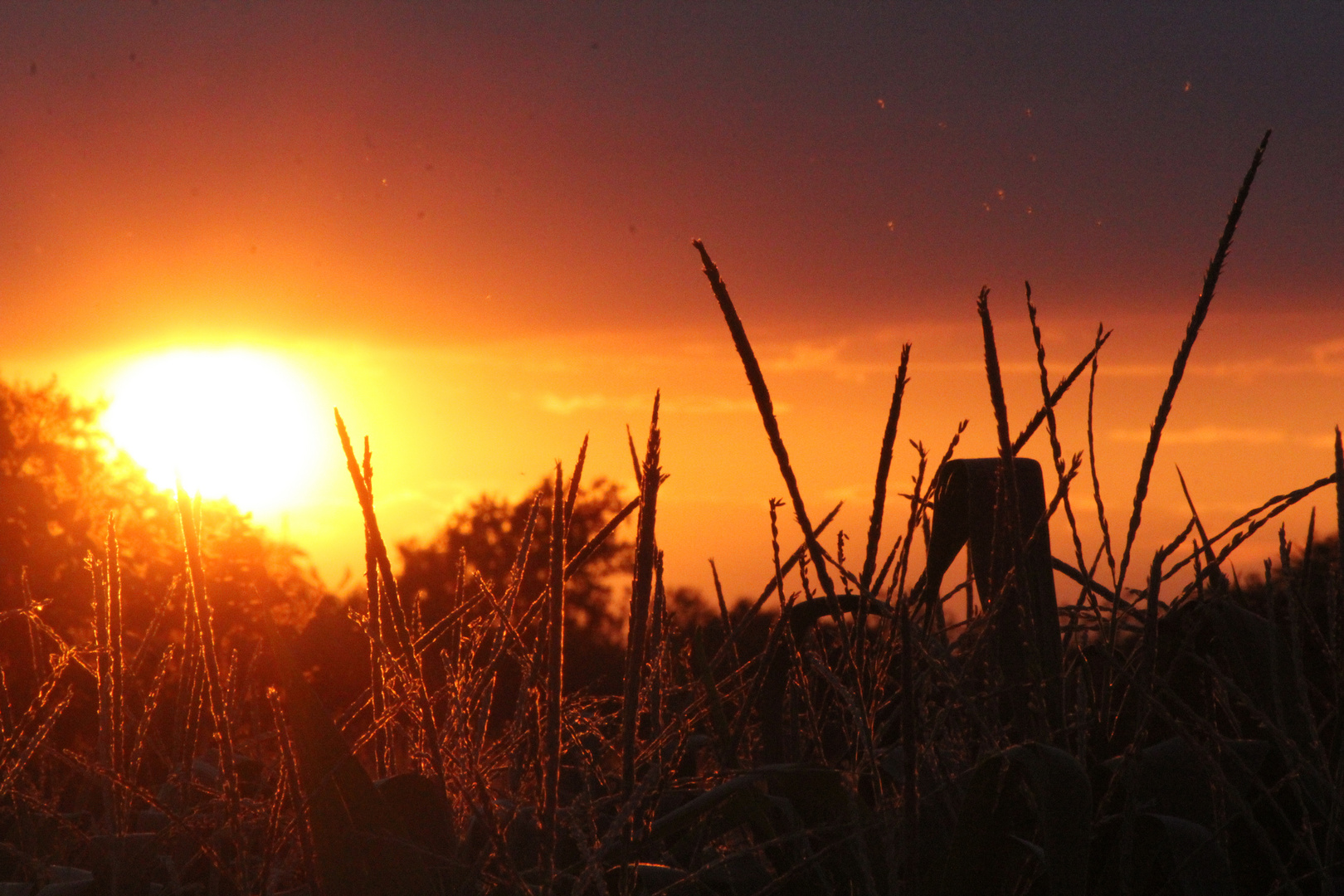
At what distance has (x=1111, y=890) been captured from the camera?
3.34 feet

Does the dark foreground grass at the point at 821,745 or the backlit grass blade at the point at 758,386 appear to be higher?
the backlit grass blade at the point at 758,386

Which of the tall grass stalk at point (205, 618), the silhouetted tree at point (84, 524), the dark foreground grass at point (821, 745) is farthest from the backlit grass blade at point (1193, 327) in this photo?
the silhouetted tree at point (84, 524)

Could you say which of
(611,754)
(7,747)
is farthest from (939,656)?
A: (7,747)

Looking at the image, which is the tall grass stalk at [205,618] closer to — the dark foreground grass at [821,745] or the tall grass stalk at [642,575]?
the dark foreground grass at [821,745]

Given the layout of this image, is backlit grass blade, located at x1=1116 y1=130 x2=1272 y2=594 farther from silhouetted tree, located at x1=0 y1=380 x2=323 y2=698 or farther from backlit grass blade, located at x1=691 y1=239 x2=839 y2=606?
silhouetted tree, located at x1=0 y1=380 x2=323 y2=698

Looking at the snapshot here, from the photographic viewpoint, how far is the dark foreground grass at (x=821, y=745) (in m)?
0.80

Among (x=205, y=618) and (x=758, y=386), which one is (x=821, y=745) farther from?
(x=205, y=618)

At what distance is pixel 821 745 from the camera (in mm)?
1046

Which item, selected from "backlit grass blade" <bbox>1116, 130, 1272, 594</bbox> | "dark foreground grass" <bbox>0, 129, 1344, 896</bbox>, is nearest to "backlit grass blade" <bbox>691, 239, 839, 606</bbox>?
"dark foreground grass" <bbox>0, 129, 1344, 896</bbox>

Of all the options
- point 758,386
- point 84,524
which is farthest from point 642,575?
point 84,524

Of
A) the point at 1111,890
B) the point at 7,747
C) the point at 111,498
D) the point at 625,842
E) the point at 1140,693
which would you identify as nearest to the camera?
the point at 1140,693

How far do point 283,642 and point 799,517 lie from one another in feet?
1.48

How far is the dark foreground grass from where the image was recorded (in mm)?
799

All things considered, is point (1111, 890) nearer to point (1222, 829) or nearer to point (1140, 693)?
Answer: point (1222, 829)
